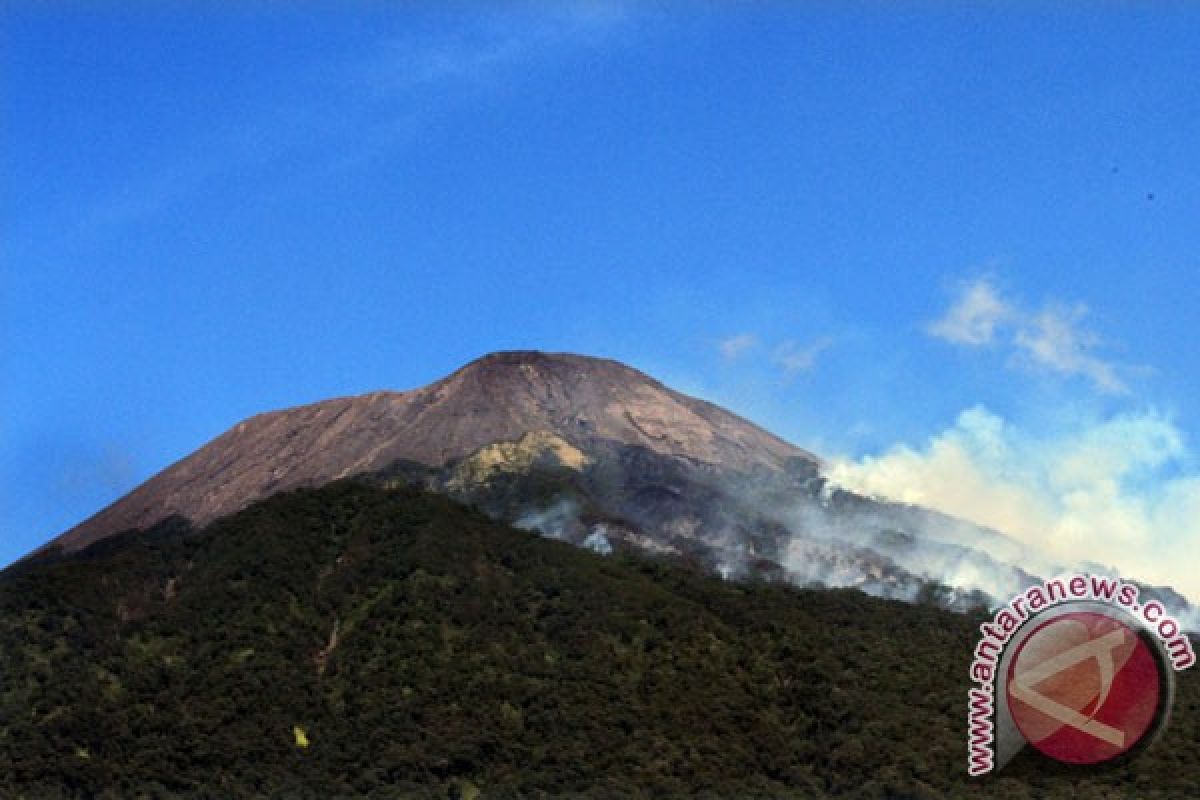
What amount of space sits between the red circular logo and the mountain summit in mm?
75630

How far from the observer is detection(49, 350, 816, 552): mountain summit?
497 feet

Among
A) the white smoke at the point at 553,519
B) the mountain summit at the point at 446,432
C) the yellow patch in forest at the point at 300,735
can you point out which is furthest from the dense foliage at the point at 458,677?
the mountain summit at the point at 446,432

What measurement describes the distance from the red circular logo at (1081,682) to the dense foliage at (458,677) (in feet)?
18.9

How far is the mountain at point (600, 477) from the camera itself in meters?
137

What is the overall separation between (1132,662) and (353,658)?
134ft

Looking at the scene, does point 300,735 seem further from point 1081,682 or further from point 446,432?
point 446,432

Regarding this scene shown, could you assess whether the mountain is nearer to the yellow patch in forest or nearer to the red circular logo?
the yellow patch in forest

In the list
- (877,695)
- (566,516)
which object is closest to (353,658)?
(877,695)

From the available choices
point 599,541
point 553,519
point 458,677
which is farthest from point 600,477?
point 458,677

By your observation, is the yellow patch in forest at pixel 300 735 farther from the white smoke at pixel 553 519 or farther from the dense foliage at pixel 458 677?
the white smoke at pixel 553 519

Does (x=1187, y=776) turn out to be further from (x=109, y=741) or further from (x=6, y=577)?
(x=6, y=577)

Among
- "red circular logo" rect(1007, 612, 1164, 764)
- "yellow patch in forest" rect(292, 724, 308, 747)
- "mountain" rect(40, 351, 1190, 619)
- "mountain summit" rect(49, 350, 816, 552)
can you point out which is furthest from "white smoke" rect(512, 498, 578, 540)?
"red circular logo" rect(1007, 612, 1164, 764)

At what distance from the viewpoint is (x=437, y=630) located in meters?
98.4

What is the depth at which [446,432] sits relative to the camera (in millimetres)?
152875
